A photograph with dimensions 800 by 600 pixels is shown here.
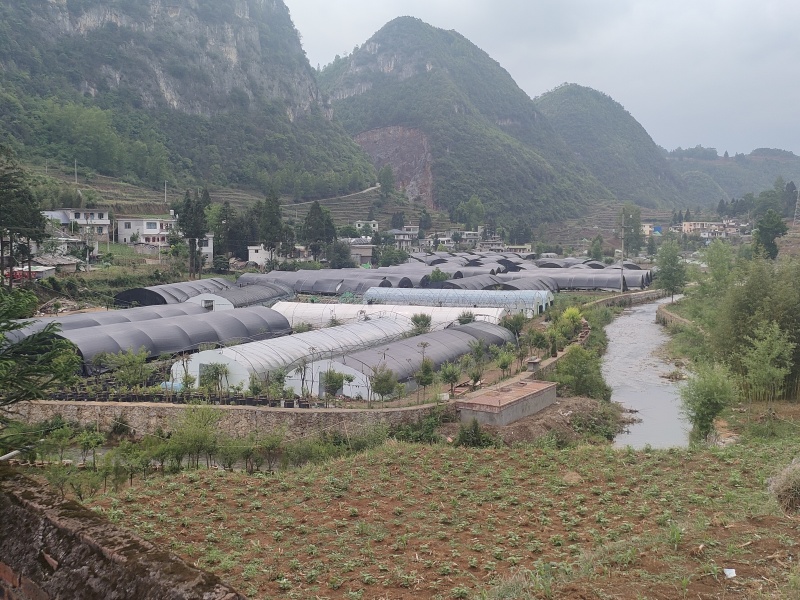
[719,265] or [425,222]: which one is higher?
[425,222]

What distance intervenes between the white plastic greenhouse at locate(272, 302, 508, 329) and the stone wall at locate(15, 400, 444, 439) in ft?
44.3

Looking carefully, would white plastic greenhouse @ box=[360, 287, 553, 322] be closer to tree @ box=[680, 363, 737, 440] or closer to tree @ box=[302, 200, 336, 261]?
tree @ box=[302, 200, 336, 261]

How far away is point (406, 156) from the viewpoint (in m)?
119

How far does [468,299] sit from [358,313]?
27.6 feet

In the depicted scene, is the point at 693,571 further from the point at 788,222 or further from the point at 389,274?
the point at 788,222

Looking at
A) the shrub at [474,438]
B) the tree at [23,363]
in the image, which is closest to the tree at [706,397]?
the shrub at [474,438]

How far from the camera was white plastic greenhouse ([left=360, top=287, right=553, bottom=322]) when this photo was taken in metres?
36.9

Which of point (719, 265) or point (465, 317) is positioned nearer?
point (465, 317)

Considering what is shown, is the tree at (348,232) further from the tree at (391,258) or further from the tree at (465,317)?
the tree at (465,317)

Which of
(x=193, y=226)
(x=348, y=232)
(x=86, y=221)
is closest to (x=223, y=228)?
(x=86, y=221)

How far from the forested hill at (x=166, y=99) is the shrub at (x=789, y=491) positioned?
6021 cm

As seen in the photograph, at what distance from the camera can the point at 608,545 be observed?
7566 millimetres

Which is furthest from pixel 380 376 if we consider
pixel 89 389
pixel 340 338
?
pixel 89 389

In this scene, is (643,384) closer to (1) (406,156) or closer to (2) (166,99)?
(2) (166,99)
